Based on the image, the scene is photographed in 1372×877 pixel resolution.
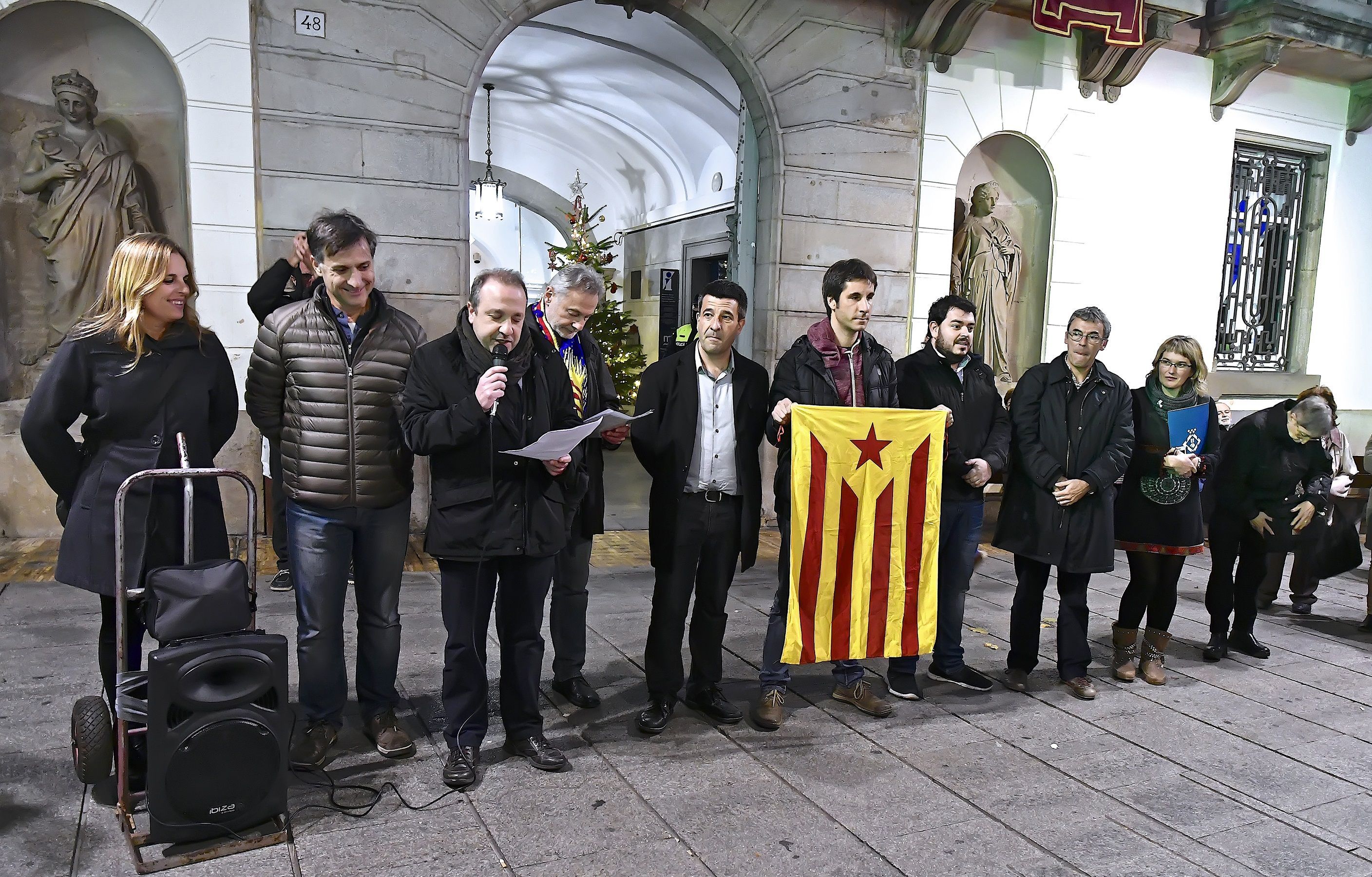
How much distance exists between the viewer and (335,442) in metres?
3.34

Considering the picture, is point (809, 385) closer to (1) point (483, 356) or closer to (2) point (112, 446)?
(1) point (483, 356)

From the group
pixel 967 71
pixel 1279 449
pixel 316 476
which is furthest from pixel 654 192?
pixel 316 476

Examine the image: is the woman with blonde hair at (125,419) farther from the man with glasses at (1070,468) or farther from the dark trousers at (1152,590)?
the dark trousers at (1152,590)

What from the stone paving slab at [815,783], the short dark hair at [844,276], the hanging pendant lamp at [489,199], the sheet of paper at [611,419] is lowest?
the stone paving slab at [815,783]

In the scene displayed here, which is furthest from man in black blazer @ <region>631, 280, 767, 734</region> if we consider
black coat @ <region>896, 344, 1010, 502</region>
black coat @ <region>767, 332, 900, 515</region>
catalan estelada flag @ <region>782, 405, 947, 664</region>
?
black coat @ <region>896, 344, 1010, 502</region>

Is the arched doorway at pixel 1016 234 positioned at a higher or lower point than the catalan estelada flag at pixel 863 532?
higher

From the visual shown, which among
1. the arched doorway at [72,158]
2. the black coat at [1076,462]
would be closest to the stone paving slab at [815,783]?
the black coat at [1076,462]

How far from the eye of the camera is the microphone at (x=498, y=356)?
3170 mm

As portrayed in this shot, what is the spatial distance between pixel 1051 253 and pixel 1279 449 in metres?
3.88

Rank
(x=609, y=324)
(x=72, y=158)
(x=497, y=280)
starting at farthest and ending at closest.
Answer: (x=609, y=324)
(x=72, y=158)
(x=497, y=280)

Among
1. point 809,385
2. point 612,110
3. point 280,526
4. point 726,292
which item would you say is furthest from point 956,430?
point 612,110

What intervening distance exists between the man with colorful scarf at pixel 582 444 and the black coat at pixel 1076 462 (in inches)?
78.4

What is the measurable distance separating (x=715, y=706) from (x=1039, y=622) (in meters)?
1.74

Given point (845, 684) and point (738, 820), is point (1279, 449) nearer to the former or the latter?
point (845, 684)
